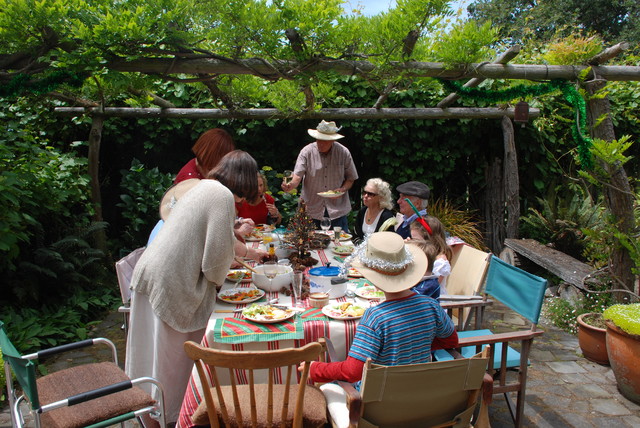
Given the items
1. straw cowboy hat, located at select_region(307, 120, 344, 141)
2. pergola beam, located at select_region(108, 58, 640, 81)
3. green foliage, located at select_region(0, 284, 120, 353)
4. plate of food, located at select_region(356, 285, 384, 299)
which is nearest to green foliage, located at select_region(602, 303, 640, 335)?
plate of food, located at select_region(356, 285, 384, 299)

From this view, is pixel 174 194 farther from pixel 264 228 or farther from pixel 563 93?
pixel 563 93

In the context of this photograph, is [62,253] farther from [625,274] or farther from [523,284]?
[625,274]

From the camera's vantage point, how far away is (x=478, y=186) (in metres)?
7.84

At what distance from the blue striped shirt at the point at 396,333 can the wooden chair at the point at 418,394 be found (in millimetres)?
173

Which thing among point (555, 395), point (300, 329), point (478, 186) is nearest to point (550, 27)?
point (478, 186)

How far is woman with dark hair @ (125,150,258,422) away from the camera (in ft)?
8.14

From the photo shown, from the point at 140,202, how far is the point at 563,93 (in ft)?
17.1

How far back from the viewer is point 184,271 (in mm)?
2525

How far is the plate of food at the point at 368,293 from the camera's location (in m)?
2.88

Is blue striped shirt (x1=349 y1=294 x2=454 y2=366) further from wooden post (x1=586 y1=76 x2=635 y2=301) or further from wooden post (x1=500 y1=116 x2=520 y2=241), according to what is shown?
wooden post (x1=500 y1=116 x2=520 y2=241)

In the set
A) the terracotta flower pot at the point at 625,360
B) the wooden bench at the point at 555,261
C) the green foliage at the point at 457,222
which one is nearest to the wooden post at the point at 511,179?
the wooden bench at the point at 555,261

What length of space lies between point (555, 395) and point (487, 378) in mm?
1826

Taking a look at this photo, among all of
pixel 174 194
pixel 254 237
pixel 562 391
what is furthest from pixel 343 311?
pixel 254 237

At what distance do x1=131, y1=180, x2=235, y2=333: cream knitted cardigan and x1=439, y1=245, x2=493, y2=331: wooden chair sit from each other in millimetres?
1443
